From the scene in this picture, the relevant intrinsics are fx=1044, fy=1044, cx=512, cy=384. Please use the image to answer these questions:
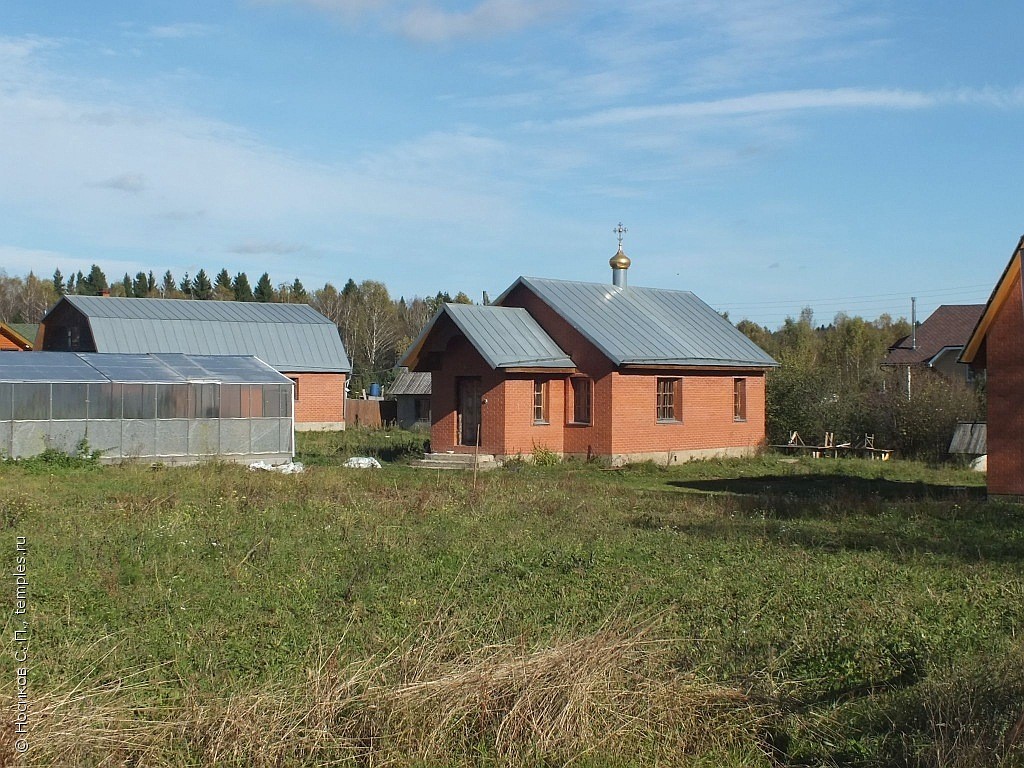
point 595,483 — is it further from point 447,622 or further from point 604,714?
point 604,714

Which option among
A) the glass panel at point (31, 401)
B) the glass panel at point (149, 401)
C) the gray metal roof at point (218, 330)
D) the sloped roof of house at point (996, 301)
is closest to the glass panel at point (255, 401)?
the glass panel at point (149, 401)

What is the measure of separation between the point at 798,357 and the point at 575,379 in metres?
17.5

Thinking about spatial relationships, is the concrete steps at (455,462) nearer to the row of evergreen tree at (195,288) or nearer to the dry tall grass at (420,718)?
the dry tall grass at (420,718)

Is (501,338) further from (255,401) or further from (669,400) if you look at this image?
(255,401)

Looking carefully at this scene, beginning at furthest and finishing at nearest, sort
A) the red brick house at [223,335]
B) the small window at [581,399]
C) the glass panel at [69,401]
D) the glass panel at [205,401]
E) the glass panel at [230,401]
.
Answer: the red brick house at [223,335]
the small window at [581,399]
the glass panel at [230,401]
the glass panel at [205,401]
the glass panel at [69,401]

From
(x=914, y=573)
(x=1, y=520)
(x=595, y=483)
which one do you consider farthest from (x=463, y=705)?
(x=595, y=483)

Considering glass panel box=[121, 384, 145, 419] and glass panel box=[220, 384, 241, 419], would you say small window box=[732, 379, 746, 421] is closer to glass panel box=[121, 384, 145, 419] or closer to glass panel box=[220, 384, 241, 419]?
glass panel box=[220, 384, 241, 419]

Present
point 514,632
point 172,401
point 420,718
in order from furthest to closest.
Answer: point 172,401 → point 514,632 → point 420,718

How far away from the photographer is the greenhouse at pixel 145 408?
2377 centimetres

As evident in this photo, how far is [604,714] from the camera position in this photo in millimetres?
6473

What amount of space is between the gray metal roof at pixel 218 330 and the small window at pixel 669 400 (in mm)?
19659

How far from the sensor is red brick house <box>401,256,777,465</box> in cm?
2688

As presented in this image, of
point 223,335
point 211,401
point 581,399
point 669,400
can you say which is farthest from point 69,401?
point 223,335

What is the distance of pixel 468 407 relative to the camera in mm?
28031
